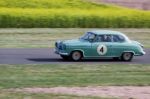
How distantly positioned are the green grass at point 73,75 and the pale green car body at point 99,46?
5.51ft

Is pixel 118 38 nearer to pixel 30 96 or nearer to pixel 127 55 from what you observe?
pixel 127 55

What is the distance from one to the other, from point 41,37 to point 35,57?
35.3 feet

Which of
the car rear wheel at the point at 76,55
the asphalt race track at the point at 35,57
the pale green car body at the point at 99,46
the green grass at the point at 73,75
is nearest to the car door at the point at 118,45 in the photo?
the pale green car body at the point at 99,46

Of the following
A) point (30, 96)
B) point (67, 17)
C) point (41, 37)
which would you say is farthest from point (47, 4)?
point (30, 96)

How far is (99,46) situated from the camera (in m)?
25.2

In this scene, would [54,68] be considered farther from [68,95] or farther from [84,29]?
[84,29]

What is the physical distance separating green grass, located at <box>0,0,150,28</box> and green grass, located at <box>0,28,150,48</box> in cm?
199

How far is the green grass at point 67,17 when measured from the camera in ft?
148

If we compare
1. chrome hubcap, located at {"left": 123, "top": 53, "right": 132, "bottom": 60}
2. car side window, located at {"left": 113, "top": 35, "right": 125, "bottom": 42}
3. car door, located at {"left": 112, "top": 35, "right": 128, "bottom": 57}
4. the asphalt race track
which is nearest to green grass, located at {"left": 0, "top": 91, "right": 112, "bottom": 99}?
the asphalt race track

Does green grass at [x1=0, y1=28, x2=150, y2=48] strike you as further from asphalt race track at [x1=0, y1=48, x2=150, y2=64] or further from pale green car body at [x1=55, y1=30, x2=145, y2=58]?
pale green car body at [x1=55, y1=30, x2=145, y2=58]

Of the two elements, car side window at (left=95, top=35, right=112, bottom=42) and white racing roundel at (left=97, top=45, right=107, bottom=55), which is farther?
car side window at (left=95, top=35, right=112, bottom=42)

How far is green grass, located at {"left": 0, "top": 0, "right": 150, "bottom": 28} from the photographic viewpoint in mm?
45128

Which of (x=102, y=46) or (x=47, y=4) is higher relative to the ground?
(x=47, y=4)

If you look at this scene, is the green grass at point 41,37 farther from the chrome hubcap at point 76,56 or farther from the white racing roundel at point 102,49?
the white racing roundel at point 102,49
